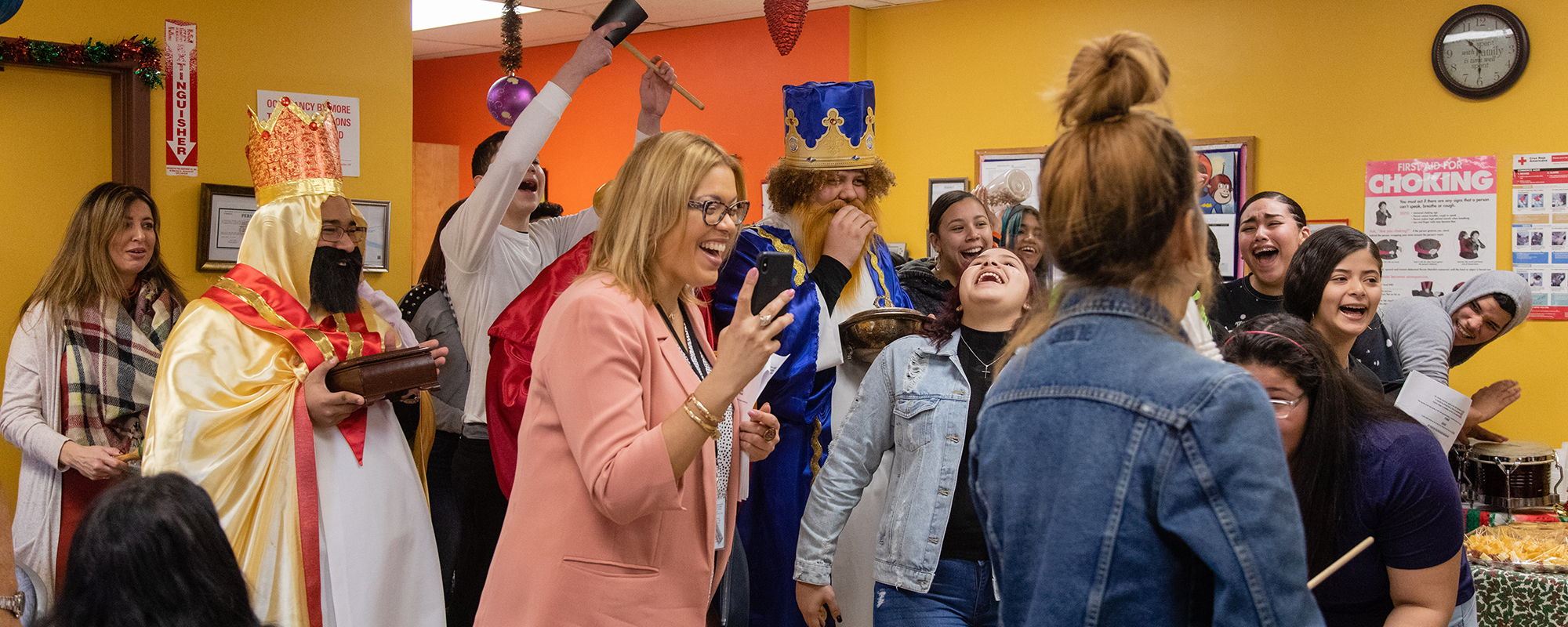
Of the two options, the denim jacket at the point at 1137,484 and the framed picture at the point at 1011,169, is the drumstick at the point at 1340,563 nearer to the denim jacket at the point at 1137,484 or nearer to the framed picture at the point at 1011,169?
the denim jacket at the point at 1137,484

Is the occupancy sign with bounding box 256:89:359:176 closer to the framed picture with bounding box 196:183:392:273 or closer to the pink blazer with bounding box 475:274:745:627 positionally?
the framed picture with bounding box 196:183:392:273

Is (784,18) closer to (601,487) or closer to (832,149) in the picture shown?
(832,149)

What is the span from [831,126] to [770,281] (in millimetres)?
1722

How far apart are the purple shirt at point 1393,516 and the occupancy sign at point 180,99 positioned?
152 inches

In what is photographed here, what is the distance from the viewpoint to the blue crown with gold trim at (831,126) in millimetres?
3324

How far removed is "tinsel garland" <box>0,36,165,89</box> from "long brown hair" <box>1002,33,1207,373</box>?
377 cm

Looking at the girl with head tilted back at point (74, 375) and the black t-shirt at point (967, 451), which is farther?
the girl with head tilted back at point (74, 375)

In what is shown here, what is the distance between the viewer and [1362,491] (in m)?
1.81

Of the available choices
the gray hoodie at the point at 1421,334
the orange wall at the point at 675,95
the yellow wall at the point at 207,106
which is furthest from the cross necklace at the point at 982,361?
the orange wall at the point at 675,95

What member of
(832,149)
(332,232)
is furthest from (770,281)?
(832,149)

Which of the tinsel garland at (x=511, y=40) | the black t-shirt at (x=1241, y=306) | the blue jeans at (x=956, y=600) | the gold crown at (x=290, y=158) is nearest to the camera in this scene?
the blue jeans at (x=956, y=600)

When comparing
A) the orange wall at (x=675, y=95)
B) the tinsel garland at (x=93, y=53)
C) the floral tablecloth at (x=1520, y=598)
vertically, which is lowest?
the floral tablecloth at (x=1520, y=598)

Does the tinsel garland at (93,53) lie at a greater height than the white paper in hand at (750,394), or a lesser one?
greater

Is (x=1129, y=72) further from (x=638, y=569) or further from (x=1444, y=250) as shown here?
(x=1444, y=250)
